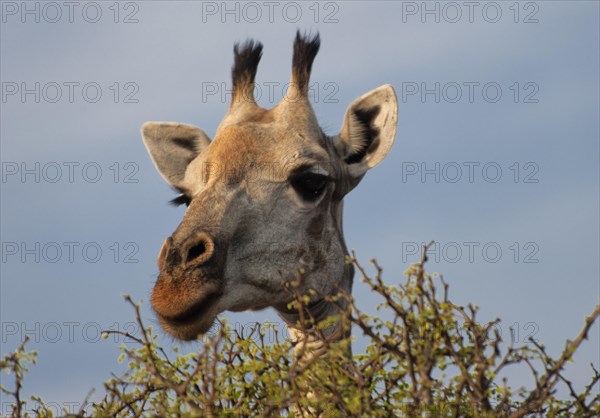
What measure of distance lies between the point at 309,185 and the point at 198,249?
5.25 ft

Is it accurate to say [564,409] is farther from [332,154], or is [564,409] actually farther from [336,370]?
[332,154]

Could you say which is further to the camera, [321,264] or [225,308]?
[321,264]

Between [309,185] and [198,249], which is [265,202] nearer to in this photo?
[309,185]

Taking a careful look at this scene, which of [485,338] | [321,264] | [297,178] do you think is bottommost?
[485,338]

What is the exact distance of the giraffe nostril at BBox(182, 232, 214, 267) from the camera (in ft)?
24.8

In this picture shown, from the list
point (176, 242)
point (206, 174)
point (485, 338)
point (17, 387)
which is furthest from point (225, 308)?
point (485, 338)

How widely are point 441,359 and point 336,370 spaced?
25.4 inches

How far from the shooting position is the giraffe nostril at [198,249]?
7.55 meters

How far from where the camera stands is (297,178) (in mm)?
8805

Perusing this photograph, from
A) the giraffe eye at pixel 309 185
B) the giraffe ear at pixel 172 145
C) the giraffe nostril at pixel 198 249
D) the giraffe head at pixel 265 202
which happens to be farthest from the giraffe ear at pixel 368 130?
the giraffe nostril at pixel 198 249

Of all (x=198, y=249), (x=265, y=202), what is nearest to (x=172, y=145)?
(x=265, y=202)

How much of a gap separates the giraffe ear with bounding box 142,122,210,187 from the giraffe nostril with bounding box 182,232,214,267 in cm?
280

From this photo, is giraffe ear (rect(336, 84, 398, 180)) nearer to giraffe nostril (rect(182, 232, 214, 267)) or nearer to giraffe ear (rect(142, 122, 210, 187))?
giraffe ear (rect(142, 122, 210, 187))

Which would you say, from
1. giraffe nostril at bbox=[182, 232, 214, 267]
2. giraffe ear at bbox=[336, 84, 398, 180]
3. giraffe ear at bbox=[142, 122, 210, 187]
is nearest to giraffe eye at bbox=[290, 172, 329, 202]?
giraffe ear at bbox=[336, 84, 398, 180]
